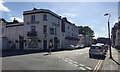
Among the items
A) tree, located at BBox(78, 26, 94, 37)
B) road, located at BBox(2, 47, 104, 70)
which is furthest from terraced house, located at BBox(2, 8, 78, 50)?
tree, located at BBox(78, 26, 94, 37)

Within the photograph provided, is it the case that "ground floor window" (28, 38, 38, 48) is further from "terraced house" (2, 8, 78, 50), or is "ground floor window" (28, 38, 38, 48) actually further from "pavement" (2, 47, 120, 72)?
"pavement" (2, 47, 120, 72)

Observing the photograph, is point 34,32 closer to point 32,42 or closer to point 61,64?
point 32,42

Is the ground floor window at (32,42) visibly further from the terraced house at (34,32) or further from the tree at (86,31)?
the tree at (86,31)

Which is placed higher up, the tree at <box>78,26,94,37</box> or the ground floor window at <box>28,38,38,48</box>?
the tree at <box>78,26,94,37</box>

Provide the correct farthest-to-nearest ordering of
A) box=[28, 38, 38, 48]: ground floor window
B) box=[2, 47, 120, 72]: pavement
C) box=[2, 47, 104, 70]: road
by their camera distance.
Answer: box=[28, 38, 38, 48]: ground floor window
box=[2, 47, 104, 70]: road
box=[2, 47, 120, 72]: pavement

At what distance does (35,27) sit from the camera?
27.4 metres

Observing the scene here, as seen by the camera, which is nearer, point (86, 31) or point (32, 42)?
point (32, 42)

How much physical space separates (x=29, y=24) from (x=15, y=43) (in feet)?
25.2

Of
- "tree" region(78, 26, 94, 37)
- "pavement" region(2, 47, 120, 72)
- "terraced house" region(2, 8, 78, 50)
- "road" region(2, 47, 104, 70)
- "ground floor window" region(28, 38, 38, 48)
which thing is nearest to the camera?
"pavement" region(2, 47, 120, 72)

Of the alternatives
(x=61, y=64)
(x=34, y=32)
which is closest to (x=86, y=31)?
(x=34, y=32)

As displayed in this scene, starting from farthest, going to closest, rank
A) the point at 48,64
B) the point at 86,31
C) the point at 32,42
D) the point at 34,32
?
the point at 86,31 < the point at 32,42 < the point at 34,32 < the point at 48,64

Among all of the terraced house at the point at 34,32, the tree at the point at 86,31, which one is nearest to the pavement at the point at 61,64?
the terraced house at the point at 34,32

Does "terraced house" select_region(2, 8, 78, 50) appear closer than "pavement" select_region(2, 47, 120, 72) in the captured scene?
No

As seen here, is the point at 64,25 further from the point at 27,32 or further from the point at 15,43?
the point at 15,43
